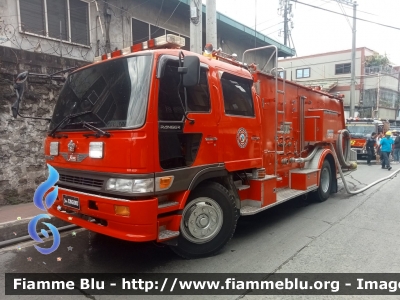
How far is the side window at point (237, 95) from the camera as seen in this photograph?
4258mm

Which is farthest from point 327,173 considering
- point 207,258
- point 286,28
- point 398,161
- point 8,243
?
point 286,28

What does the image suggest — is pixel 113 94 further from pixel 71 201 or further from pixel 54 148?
pixel 71 201

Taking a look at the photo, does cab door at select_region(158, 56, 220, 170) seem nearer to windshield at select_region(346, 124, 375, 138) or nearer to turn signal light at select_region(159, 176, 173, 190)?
turn signal light at select_region(159, 176, 173, 190)

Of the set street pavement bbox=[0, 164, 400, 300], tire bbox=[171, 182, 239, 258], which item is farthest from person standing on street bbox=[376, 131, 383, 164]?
tire bbox=[171, 182, 239, 258]

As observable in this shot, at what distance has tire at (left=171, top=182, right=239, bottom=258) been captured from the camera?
375cm

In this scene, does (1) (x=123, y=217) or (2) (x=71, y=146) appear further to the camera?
(2) (x=71, y=146)

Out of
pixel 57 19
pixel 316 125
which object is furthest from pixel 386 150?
pixel 57 19

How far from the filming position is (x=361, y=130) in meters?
17.2

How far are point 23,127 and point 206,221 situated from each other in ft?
15.6

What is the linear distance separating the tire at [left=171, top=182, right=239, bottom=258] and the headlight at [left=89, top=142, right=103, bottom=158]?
117 cm

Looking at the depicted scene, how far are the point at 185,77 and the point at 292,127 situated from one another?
146 inches

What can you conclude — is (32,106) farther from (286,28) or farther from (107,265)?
(286,28)

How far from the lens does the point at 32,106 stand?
21.7 feet

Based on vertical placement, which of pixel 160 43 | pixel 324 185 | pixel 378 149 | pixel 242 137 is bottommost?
pixel 324 185
